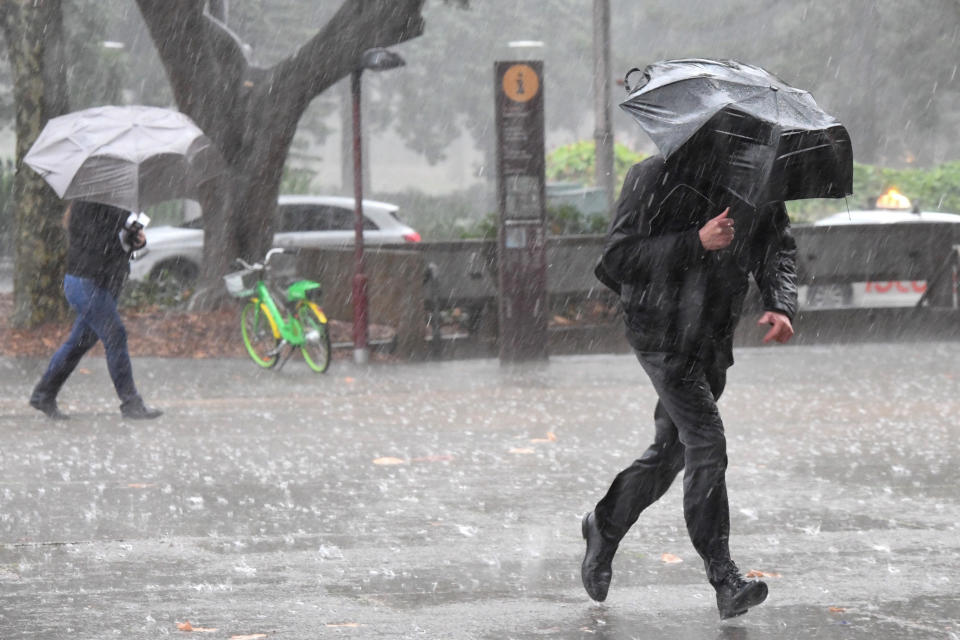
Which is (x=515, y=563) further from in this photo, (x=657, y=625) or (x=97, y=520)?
(x=97, y=520)

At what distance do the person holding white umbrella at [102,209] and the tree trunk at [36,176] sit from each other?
606cm

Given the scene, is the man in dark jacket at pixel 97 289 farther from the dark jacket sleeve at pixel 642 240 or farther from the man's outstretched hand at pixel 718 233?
the man's outstretched hand at pixel 718 233

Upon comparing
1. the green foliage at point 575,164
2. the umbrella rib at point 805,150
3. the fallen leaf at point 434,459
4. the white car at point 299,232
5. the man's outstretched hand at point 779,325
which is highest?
the umbrella rib at point 805,150

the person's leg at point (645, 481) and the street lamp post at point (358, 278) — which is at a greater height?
the person's leg at point (645, 481)

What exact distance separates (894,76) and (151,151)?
144ft

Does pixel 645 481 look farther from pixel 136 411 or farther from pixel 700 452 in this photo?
pixel 136 411

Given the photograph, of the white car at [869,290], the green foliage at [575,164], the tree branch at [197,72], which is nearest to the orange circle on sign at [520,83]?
the white car at [869,290]

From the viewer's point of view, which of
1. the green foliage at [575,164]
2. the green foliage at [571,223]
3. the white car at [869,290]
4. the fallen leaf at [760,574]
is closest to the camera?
the fallen leaf at [760,574]

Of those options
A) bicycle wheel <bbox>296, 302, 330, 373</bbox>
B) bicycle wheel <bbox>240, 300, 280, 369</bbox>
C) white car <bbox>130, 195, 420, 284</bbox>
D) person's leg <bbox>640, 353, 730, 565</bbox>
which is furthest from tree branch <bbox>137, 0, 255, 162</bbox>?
person's leg <bbox>640, 353, 730, 565</bbox>

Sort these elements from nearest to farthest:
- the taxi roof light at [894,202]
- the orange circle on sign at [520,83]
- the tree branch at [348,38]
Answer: the orange circle on sign at [520,83], the tree branch at [348,38], the taxi roof light at [894,202]

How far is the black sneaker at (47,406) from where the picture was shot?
11.3m

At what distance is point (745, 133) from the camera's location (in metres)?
5.42

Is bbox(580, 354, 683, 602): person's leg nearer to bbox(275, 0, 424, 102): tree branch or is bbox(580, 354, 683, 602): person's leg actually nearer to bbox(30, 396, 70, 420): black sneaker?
bbox(30, 396, 70, 420): black sneaker

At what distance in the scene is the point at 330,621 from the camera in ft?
18.7
